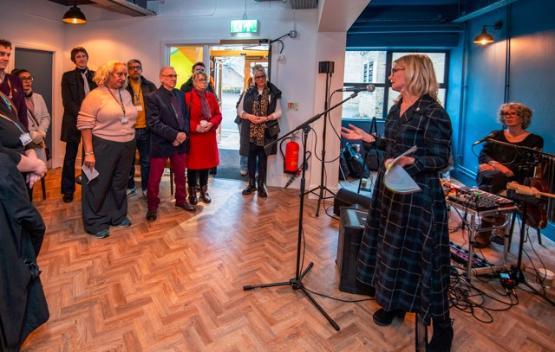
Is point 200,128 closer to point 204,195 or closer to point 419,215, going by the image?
point 204,195

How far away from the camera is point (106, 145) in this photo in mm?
3172

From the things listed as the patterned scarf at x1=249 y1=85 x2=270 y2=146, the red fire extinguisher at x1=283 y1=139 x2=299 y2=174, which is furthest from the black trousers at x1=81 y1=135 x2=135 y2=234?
the red fire extinguisher at x1=283 y1=139 x2=299 y2=174

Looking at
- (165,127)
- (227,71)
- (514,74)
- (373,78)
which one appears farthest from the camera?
(227,71)

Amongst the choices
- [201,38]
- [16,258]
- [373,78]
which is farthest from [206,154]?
[373,78]

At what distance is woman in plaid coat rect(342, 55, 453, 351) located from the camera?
177 cm

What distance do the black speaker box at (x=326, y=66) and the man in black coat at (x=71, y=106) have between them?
2.79 m

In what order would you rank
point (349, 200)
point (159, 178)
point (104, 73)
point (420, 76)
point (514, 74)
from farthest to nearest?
point (514, 74)
point (349, 200)
point (159, 178)
point (104, 73)
point (420, 76)

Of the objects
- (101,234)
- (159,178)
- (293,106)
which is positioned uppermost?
(293,106)

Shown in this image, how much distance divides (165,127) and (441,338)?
2.92 m

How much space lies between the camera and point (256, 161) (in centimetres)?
496

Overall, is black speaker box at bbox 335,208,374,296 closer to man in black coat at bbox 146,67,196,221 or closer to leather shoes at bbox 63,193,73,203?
man in black coat at bbox 146,67,196,221

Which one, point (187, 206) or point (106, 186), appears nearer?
point (106, 186)

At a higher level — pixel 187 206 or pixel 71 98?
pixel 71 98

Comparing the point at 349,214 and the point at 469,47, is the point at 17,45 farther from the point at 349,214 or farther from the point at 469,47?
the point at 469,47
